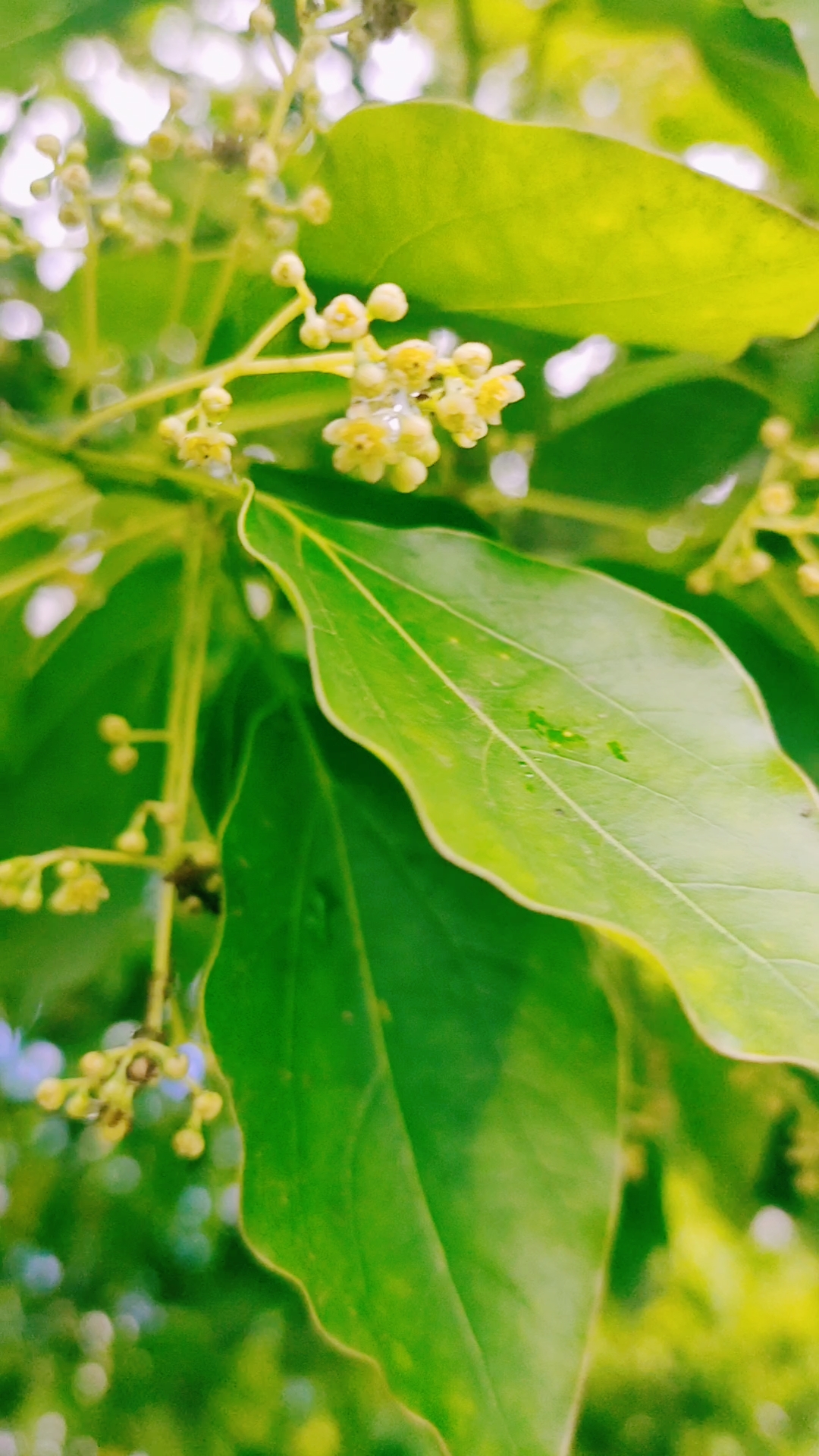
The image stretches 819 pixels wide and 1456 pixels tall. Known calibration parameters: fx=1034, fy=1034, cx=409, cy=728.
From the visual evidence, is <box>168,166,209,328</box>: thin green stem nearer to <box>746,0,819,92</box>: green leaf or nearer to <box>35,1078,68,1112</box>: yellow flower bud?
<box>746,0,819,92</box>: green leaf

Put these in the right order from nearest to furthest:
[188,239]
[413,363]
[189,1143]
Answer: [413,363] < [189,1143] < [188,239]

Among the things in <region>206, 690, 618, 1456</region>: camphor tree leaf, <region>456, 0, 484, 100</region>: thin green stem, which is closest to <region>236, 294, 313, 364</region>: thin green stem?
<region>206, 690, 618, 1456</region>: camphor tree leaf

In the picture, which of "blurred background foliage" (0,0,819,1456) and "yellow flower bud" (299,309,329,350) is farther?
"blurred background foliage" (0,0,819,1456)

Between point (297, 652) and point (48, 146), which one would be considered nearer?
point (48, 146)

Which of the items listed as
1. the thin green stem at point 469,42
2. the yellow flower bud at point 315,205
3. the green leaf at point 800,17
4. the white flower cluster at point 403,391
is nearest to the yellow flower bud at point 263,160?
the yellow flower bud at point 315,205

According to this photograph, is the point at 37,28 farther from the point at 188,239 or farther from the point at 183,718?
the point at 183,718

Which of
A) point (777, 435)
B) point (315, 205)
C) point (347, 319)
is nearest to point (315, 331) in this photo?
point (347, 319)
